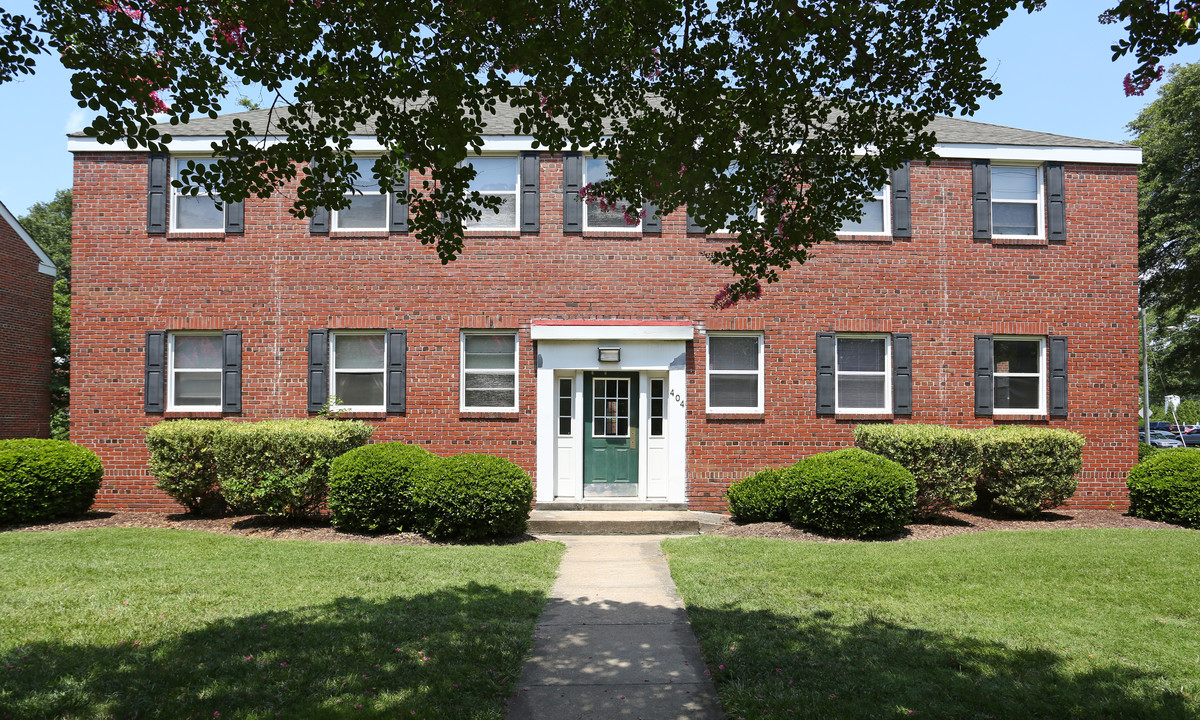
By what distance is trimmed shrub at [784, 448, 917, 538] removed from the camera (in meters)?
9.60

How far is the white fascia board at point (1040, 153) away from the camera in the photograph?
1217 centimetres

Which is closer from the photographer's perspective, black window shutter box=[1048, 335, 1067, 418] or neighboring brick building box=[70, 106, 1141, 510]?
neighboring brick building box=[70, 106, 1141, 510]

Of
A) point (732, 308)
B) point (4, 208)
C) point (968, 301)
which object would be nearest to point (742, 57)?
point (732, 308)

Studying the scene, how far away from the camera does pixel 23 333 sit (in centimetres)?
2020

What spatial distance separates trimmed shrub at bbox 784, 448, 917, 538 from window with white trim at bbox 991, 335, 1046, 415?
11.9 feet

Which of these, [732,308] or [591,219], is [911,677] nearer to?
[732,308]

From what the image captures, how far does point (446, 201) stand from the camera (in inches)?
222

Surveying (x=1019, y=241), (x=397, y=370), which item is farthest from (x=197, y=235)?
(x=1019, y=241)

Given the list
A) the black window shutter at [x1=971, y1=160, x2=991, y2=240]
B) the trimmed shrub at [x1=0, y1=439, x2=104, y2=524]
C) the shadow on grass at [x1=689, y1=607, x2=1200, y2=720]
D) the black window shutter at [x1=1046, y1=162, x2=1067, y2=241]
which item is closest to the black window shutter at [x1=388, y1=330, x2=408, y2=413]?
the trimmed shrub at [x1=0, y1=439, x2=104, y2=524]

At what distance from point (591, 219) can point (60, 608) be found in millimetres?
8813

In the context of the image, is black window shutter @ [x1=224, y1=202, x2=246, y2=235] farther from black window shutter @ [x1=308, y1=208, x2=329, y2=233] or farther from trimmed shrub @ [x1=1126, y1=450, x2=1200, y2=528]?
trimmed shrub @ [x1=1126, y1=450, x2=1200, y2=528]

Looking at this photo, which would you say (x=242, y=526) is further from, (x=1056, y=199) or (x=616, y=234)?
(x=1056, y=199)

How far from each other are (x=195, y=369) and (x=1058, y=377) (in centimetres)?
1490

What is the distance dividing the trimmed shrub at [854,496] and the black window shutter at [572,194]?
18.0 ft
